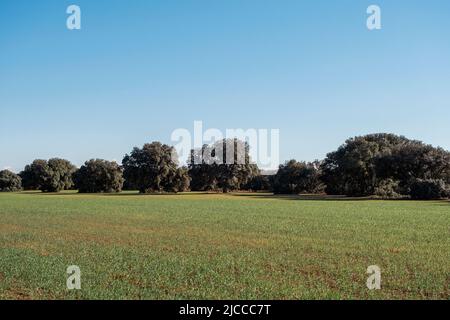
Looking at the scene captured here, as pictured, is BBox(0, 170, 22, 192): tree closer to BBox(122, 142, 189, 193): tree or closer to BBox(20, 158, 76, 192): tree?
BBox(20, 158, 76, 192): tree

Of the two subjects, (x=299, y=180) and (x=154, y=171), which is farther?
(x=299, y=180)

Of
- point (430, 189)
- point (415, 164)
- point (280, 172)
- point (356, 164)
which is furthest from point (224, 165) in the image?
point (430, 189)

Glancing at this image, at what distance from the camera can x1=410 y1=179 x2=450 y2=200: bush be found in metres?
82.4

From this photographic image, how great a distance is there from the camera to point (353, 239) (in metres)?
25.0

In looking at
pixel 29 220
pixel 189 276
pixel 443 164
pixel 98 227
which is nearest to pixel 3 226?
pixel 29 220

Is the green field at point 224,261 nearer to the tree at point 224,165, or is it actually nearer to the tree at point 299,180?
the tree at point 224,165

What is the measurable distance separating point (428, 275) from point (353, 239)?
31.7 ft

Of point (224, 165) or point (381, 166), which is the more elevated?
point (224, 165)

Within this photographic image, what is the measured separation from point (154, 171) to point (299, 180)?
42.2 meters

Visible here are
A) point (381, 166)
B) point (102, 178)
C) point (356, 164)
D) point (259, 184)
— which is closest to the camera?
point (381, 166)

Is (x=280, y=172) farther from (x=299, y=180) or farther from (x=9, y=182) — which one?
(x=9, y=182)

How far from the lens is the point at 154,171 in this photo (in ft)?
382

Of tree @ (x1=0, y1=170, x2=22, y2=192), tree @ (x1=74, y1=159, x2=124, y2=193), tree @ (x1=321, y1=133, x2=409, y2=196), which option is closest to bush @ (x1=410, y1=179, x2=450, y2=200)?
tree @ (x1=321, y1=133, x2=409, y2=196)
